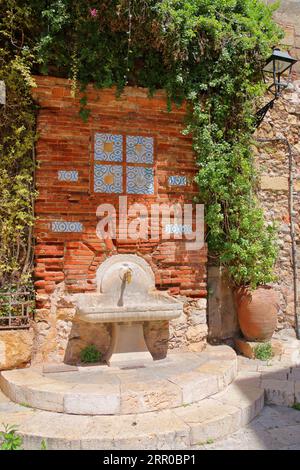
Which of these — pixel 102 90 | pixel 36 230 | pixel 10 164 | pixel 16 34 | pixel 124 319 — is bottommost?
pixel 124 319

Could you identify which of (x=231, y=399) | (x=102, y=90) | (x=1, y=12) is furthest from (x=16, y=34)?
(x=231, y=399)

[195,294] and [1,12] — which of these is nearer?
[1,12]

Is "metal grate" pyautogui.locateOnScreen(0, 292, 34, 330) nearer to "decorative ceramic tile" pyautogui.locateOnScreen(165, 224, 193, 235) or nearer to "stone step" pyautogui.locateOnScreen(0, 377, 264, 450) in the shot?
"stone step" pyautogui.locateOnScreen(0, 377, 264, 450)

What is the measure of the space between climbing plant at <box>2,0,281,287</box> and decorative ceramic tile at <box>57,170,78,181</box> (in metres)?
0.72

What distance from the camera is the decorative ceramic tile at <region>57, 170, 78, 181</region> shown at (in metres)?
4.68

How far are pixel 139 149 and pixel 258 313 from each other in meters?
2.64

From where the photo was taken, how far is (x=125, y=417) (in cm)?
340

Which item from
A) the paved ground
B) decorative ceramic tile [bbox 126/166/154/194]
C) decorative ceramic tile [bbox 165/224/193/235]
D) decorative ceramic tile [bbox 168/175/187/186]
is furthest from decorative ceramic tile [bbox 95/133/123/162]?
the paved ground

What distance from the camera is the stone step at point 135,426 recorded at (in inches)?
120

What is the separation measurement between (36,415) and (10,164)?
2.77 metres

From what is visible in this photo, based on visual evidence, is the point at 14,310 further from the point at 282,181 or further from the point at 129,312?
the point at 282,181

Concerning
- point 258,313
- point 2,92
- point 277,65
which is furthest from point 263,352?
point 2,92

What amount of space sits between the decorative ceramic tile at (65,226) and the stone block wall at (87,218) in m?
0.01

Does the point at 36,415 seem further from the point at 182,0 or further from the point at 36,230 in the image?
the point at 182,0
